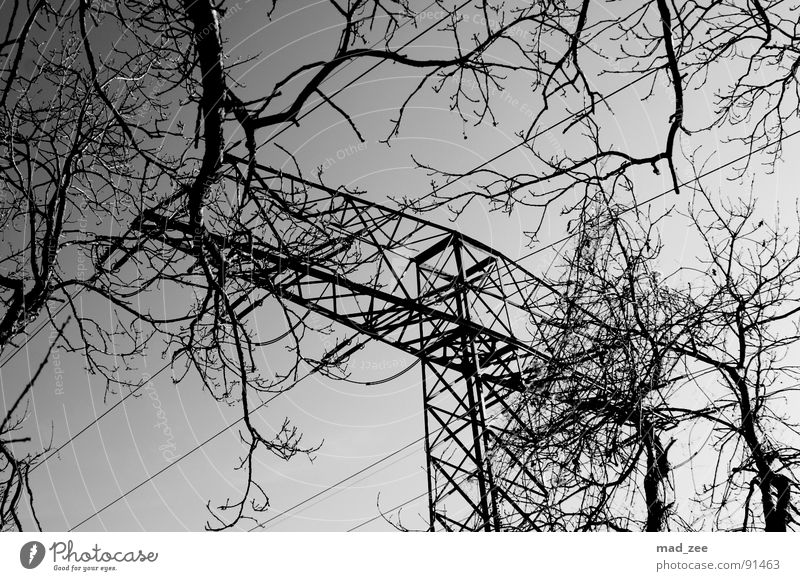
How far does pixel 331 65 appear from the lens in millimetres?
2318

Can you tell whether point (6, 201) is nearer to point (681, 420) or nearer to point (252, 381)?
point (252, 381)

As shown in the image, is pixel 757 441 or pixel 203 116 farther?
pixel 757 441

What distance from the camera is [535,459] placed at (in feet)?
8.75

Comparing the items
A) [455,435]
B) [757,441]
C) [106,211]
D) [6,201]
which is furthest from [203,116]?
[455,435]

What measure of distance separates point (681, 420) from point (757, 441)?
0.38 m

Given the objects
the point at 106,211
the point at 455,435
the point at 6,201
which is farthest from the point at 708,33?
the point at 455,435

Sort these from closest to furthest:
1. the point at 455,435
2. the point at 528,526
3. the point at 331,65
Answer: the point at 331,65, the point at 528,526, the point at 455,435
